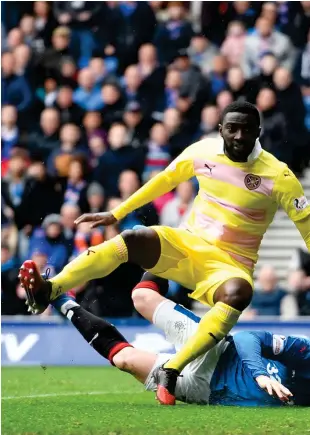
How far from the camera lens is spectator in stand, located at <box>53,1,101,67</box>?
16.3 metres

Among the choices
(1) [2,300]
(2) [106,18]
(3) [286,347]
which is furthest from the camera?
(2) [106,18]

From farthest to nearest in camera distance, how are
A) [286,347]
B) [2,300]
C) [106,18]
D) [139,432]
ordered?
[106,18] < [2,300] < [286,347] < [139,432]

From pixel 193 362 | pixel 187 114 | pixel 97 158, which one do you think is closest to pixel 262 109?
pixel 187 114

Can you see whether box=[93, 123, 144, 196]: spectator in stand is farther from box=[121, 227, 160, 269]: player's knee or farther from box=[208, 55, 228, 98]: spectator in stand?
box=[121, 227, 160, 269]: player's knee

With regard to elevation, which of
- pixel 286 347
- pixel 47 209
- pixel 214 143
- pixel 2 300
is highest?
pixel 214 143

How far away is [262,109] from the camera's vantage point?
45.2 ft

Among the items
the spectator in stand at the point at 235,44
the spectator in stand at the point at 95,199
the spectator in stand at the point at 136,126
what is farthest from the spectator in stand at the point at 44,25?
the spectator in stand at the point at 95,199

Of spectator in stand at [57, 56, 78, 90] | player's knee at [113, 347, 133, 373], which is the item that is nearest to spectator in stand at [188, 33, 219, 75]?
spectator in stand at [57, 56, 78, 90]

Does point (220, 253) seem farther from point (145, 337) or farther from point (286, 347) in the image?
point (145, 337)

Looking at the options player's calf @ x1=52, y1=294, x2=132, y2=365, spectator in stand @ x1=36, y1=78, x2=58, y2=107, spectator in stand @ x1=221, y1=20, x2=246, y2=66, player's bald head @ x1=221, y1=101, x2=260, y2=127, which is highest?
player's bald head @ x1=221, y1=101, x2=260, y2=127

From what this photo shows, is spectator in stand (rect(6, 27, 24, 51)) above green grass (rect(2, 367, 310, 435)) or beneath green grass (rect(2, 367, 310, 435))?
above

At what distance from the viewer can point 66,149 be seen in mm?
15250

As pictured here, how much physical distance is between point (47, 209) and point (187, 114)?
1.98 meters

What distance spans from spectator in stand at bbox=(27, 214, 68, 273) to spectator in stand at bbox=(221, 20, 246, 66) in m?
2.84
